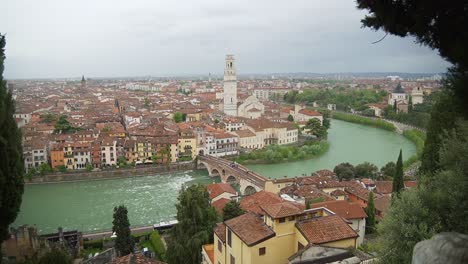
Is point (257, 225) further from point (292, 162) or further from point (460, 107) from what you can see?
point (292, 162)

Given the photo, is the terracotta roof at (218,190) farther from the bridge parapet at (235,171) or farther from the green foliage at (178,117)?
the green foliage at (178,117)

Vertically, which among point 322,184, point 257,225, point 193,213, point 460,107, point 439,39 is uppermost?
point 439,39

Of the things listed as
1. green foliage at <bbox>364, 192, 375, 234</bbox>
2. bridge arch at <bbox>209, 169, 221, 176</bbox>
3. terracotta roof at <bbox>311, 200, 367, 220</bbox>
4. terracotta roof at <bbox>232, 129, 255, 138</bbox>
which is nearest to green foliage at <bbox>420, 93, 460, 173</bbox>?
terracotta roof at <bbox>311, 200, 367, 220</bbox>

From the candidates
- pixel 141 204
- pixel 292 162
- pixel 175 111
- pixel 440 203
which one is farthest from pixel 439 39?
pixel 175 111

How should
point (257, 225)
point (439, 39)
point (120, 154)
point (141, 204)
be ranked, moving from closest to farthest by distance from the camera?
point (439, 39)
point (257, 225)
point (141, 204)
point (120, 154)

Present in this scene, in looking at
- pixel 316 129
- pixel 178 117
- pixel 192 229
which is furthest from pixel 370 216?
pixel 178 117
